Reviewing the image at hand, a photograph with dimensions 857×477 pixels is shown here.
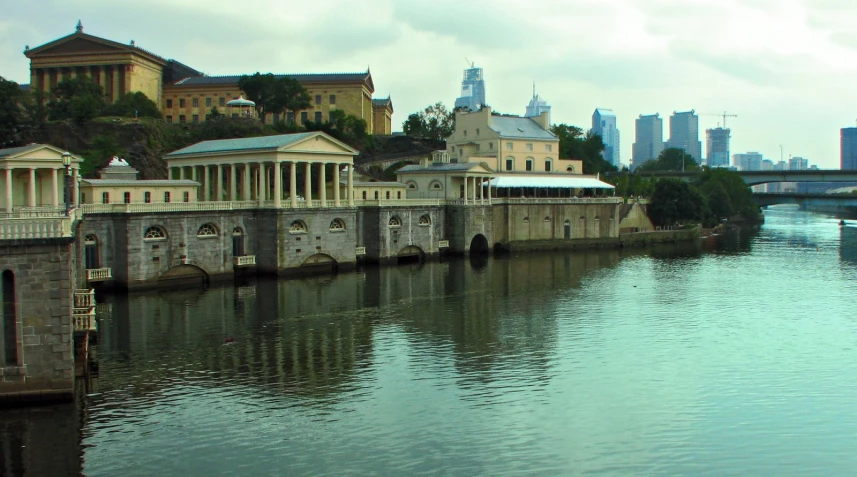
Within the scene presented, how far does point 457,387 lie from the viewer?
109 feet

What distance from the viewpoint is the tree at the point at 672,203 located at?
374ft

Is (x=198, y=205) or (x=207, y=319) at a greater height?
(x=198, y=205)

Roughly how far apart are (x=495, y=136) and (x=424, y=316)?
53.8 meters

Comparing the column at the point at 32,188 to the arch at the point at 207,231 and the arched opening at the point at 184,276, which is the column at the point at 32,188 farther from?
the arch at the point at 207,231

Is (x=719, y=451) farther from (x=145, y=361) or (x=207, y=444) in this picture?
(x=145, y=361)

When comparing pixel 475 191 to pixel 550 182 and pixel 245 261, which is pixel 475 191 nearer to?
pixel 550 182

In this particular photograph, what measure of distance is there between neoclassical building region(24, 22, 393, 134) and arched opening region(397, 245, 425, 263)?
4406 centimetres

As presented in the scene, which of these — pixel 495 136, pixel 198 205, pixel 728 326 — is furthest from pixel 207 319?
pixel 495 136

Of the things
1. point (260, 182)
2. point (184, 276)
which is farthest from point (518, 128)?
point (184, 276)

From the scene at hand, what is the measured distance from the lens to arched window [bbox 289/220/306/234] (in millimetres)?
67375

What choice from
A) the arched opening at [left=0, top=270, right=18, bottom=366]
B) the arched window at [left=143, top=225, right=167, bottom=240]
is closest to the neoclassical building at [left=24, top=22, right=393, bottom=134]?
the arched window at [left=143, top=225, right=167, bottom=240]

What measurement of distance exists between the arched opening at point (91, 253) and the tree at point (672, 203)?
80.2 metres

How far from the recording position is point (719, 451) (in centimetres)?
2659

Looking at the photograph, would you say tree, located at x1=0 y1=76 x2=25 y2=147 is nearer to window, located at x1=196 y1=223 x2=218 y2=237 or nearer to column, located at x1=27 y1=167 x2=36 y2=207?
window, located at x1=196 y1=223 x2=218 y2=237
